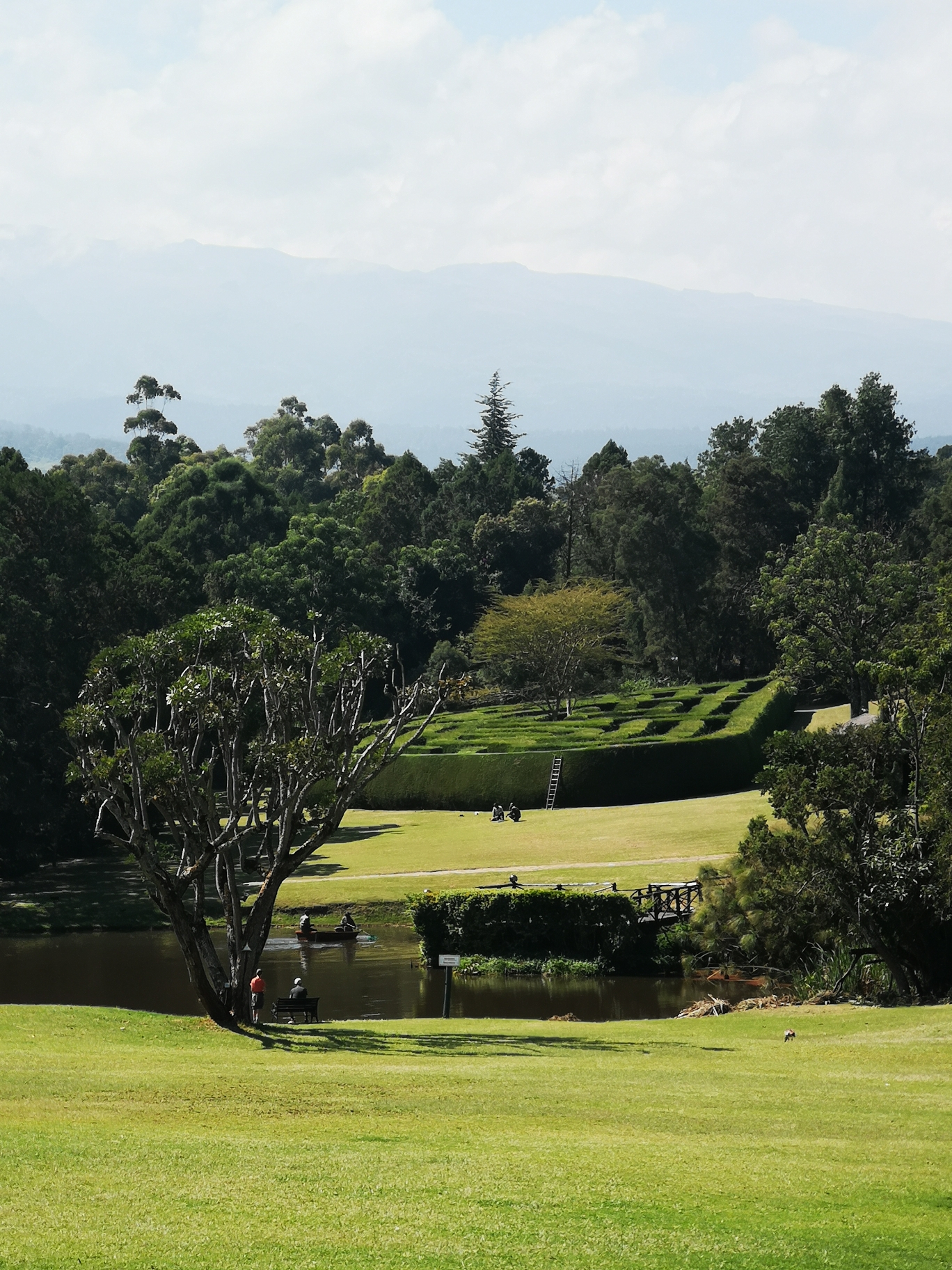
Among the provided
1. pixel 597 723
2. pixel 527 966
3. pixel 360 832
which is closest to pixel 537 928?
pixel 527 966

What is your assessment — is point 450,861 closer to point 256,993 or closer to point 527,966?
point 527,966

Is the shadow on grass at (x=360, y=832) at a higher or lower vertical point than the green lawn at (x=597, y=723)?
lower

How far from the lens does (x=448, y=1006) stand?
31141mm

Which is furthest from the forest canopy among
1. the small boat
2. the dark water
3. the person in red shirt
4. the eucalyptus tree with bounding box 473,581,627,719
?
the person in red shirt

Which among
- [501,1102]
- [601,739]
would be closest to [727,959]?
[501,1102]

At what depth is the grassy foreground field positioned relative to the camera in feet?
33.5

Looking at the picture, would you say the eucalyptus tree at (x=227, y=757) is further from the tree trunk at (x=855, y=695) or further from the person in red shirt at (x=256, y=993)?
the tree trunk at (x=855, y=695)

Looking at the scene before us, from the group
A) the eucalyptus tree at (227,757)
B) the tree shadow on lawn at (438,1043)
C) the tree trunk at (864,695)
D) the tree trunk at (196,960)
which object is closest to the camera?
the tree shadow on lawn at (438,1043)

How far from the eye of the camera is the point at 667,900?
36.4 m

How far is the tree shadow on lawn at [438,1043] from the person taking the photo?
22.2 metres

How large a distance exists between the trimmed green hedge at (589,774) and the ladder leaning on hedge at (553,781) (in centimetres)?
21

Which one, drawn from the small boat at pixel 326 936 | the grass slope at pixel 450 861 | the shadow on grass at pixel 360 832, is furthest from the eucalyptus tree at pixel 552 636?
the small boat at pixel 326 936

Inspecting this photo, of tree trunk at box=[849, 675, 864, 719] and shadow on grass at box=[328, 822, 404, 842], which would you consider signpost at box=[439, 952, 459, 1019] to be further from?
tree trunk at box=[849, 675, 864, 719]

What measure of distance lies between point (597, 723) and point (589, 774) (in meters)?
7.56
